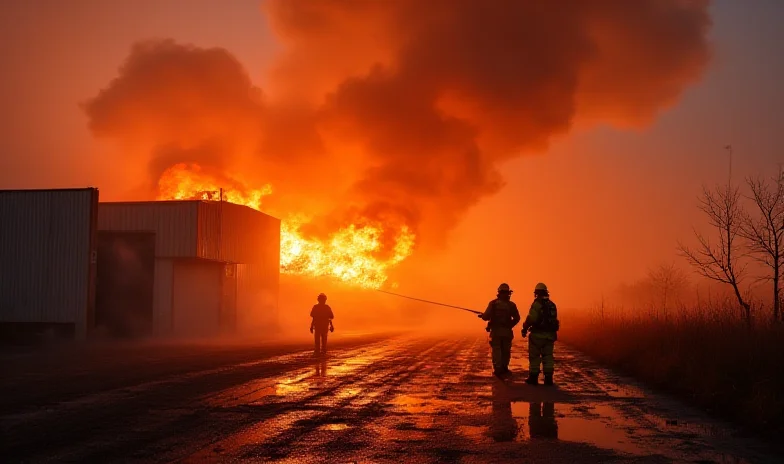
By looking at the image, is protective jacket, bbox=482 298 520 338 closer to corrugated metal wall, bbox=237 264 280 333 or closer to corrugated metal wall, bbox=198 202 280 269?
corrugated metal wall, bbox=198 202 280 269

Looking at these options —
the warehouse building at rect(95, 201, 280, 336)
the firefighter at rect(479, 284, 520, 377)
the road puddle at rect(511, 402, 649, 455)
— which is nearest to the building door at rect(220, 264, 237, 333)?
the warehouse building at rect(95, 201, 280, 336)

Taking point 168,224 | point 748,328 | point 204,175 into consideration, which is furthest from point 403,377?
point 204,175

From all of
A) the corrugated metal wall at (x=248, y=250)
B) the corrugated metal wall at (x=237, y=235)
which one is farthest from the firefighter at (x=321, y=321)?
the corrugated metal wall at (x=248, y=250)

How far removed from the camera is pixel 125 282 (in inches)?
1415

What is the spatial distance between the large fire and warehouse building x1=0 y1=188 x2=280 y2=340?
4.23 meters

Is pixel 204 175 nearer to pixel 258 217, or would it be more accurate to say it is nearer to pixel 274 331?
pixel 258 217

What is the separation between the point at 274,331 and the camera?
46656mm

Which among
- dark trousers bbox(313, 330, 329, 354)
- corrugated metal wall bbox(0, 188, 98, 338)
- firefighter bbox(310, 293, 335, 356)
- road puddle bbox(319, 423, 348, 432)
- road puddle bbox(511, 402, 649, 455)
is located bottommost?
road puddle bbox(511, 402, 649, 455)

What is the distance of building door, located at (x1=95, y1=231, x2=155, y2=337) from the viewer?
35156 millimetres

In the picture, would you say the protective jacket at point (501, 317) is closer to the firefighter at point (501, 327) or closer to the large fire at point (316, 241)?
the firefighter at point (501, 327)

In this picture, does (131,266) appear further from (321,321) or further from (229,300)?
(321,321)

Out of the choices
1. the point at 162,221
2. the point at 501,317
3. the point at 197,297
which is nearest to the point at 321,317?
the point at 501,317

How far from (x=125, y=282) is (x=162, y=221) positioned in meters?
3.45

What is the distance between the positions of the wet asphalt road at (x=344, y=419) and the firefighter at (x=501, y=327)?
1.58 feet
